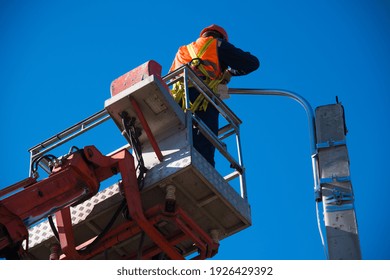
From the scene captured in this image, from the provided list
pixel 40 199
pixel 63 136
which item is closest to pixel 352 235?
pixel 40 199

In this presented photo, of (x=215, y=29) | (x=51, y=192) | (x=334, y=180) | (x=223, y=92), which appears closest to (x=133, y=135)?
(x=51, y=192)

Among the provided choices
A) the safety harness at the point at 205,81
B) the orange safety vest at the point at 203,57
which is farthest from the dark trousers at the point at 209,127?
the orange safety vest at the point at 203,57

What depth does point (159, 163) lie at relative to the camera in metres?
11.8

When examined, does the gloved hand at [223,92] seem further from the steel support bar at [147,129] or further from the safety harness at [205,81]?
the steel support bar at [147,129]

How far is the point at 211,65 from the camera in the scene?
14.0 m

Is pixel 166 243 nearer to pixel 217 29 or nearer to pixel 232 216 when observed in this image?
pixel 232 216

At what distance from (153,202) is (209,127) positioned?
180 cm

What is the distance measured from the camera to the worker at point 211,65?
1337 cm

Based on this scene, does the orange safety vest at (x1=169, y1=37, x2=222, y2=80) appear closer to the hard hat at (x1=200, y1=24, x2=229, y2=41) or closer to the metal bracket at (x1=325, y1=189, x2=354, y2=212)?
→ the hard hat at (x1=200, y1=24, x2=229, y2=41)

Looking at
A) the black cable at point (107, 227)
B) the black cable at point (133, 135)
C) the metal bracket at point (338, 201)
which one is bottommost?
the metal bracket at point (338, 201)

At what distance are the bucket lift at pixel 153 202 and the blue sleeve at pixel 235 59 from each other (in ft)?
6.53

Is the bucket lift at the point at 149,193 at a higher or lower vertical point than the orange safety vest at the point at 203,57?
lower

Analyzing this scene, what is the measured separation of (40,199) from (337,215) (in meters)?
3.14
